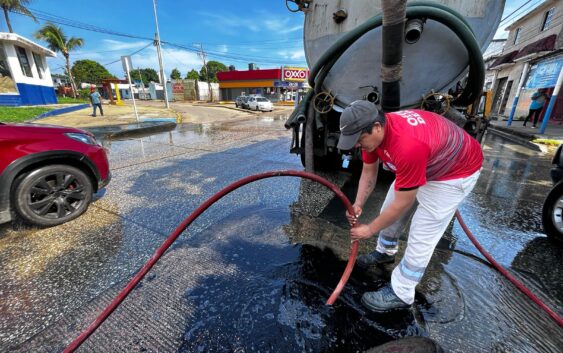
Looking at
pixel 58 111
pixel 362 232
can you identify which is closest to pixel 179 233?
pixel 362 232

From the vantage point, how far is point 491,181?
193 inches

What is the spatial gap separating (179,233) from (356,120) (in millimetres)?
1455

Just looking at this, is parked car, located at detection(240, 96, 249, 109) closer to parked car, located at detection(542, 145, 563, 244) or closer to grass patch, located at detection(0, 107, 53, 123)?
grass patch, located at detection(0, 107, 53, 123)

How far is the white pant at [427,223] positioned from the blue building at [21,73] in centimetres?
2434

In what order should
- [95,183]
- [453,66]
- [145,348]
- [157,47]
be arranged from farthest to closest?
1. [157,47]
2. [95,183]
3. [453,66]
4. [145,348]

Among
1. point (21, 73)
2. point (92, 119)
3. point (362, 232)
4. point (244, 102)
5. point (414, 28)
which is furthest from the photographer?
point (244, 102)

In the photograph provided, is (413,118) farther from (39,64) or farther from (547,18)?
(39,64)

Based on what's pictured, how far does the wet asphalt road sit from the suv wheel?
150 millimetres

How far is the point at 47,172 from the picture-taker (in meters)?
2.86

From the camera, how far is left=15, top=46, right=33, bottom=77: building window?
18125 mm

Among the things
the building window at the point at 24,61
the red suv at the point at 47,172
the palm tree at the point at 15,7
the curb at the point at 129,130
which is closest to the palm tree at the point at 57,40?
the palm tree at the point at 15,7

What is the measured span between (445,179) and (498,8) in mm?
2396

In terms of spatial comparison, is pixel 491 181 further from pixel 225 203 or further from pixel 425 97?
pixel 225 203

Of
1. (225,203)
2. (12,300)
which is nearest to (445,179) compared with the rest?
(225,203)
